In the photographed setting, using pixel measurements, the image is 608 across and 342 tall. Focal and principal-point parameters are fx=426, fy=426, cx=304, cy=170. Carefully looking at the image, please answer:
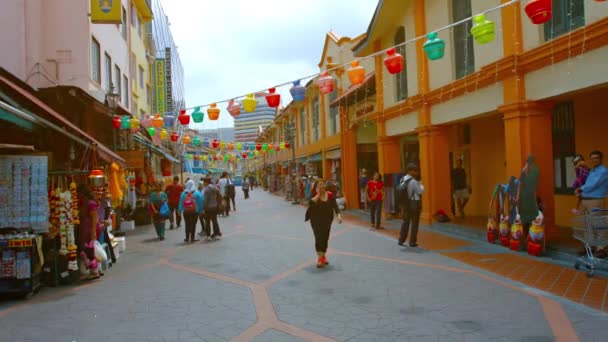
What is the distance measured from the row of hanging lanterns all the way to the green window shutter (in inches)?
35.4

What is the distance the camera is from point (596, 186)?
22.8 feet

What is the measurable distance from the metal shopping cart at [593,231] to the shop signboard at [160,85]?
23873 mm

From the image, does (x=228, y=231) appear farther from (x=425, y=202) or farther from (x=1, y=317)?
(x=1, y=317)

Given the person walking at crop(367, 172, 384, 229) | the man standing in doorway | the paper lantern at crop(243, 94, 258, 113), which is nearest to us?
the paper lantern at crop(243, 94, 258, 113)

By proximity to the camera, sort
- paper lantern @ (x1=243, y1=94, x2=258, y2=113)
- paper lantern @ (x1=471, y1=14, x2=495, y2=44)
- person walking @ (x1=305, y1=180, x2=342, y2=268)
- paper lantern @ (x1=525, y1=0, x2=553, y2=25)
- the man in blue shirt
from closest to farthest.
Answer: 1. paper lantern @ (x1=525, y1=0, x2=553, y2=25)
2. paper lantern @ (x1=471, y1=14, x2=495, y2=44)
3. the man in blue shirt
4. person walking @ (x1=305, y1=180, x2=342, y2=268)
5. paper lantern @ (x1=243, y1=94, x2=258, y2=113)

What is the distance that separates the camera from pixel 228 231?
13.5 meters

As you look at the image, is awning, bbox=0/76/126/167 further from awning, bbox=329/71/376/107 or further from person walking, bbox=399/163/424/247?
awning, bbox=329/71/376/107

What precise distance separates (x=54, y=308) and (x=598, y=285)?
7385mm

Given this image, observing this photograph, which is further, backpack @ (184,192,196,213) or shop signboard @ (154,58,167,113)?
shop signboard @ (154,58,167,113)

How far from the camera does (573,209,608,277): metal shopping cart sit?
6.00 m

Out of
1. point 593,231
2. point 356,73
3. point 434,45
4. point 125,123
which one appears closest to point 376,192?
point 356,73

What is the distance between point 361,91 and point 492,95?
815 centimetres

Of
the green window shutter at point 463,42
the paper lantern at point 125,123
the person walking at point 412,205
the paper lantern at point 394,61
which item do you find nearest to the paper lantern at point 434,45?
the paper lantern at point 394,61

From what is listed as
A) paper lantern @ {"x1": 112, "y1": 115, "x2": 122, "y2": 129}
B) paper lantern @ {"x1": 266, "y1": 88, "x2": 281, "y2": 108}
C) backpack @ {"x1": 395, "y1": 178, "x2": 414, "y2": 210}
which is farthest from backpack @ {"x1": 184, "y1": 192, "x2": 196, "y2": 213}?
backpack @ {"x1": 395, "y1": 178, "x2": 414, "y2": 210}
